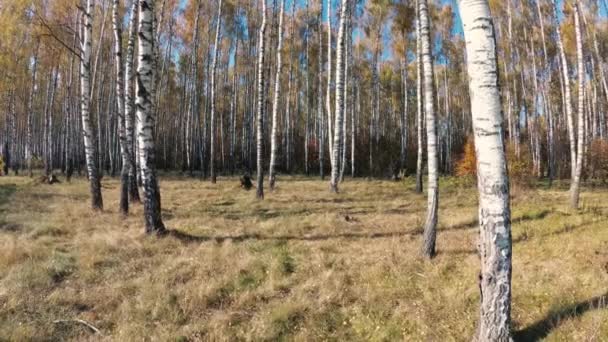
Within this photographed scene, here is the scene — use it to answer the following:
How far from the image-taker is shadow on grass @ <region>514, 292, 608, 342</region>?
445 cm

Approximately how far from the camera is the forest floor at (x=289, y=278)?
16.0ft

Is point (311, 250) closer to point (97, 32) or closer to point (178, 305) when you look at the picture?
point (178, 305)

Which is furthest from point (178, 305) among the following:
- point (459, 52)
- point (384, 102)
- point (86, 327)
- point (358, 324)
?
point (384, 102)

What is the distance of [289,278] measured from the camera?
633 centimetres

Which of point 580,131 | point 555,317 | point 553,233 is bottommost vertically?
point 555,317

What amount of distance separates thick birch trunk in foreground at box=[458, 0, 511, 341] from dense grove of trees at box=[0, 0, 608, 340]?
0.04 ft

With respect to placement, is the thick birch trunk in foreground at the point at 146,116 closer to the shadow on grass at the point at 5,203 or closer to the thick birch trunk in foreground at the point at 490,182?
the shadow on grass at the point at 5,203

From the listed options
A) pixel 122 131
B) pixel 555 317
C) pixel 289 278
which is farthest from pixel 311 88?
pixel 555 317

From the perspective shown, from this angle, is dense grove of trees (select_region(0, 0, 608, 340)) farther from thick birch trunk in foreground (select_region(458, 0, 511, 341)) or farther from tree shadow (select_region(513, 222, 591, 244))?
tree shadow (select_region(513, 222, 591, 244))

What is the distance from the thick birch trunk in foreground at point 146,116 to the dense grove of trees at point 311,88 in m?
0.03

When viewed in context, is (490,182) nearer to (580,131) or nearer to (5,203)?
(580,131)

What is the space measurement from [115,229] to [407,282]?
6079mm

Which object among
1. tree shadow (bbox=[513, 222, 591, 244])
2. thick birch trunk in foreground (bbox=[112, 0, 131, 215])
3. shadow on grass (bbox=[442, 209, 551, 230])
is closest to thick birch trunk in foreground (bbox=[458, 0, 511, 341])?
tree shadow (bbox=[513, 222, 591, 244])

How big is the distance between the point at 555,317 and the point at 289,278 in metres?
3.37
